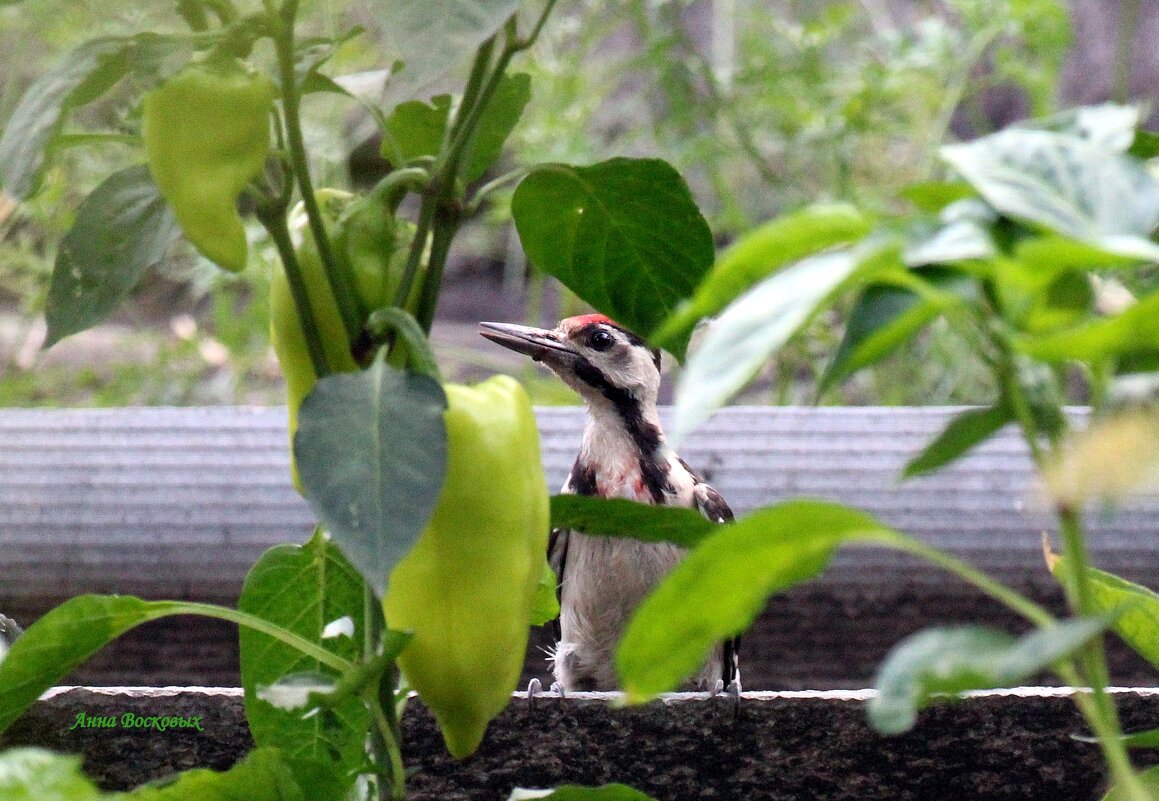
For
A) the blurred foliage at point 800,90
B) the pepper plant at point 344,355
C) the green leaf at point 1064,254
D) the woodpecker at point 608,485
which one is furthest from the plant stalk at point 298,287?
the blurred foliage at point 800,90

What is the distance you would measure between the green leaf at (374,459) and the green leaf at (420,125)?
0.25m

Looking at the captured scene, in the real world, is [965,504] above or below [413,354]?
below

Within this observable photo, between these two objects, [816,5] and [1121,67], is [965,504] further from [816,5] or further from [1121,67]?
[816,5]

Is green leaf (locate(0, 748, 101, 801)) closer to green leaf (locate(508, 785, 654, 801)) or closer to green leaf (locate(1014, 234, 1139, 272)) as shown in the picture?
green leaf (locate(508, 785, 654, 801))

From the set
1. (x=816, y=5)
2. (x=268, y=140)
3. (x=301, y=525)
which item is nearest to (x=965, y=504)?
(x=301, y=525)

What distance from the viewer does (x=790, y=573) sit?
0.44 meters

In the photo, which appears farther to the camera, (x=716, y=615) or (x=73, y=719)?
(x=73, y=719)

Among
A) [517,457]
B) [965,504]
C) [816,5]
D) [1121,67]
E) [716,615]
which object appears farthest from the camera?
[816,5]

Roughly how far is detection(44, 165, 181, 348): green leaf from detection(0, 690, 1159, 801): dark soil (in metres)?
0.36

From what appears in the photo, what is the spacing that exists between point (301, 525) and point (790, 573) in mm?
1060

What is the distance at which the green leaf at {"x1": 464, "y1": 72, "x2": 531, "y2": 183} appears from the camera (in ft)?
2.62

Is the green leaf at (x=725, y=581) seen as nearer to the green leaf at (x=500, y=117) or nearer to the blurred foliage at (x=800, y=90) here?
the green leaf at (x=500, y=117)

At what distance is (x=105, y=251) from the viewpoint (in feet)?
2.32

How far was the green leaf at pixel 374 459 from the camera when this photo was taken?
0.52 m
